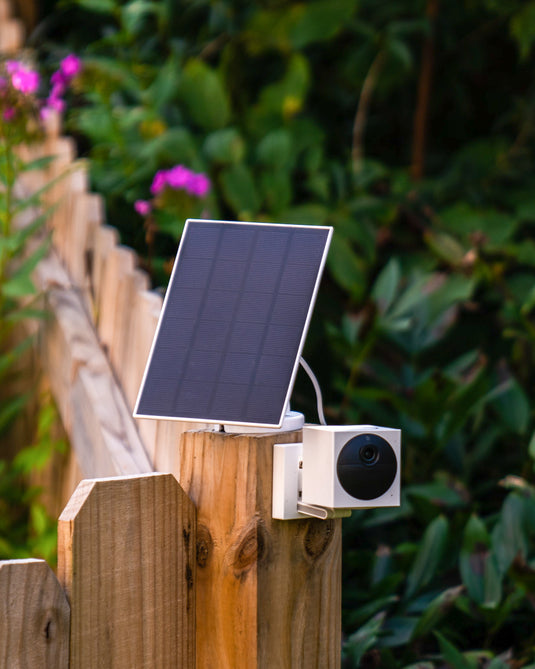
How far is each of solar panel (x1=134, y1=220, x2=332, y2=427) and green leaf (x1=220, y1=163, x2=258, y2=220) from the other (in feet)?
4.92

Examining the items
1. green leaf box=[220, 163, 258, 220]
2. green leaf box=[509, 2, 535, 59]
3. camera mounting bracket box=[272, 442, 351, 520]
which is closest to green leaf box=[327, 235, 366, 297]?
green leaf box=[220, 163, 258, 220]

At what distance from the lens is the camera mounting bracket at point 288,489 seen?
104 centimetres

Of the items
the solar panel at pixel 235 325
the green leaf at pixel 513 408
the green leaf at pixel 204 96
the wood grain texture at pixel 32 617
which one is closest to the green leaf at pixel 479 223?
the green leaf at pixel 513 408

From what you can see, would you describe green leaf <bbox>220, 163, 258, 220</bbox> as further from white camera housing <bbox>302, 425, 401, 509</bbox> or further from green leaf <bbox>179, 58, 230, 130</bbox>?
white camera housing <bbox>302, 425, 401, 509</bbox>

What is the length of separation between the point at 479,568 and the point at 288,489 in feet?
2.82

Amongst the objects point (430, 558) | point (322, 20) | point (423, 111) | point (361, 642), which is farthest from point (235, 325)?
point (423, 111)

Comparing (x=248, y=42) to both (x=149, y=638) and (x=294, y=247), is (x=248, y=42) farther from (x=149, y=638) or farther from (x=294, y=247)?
(x=149, y=638)

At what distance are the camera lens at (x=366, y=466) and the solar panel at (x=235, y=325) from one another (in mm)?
90

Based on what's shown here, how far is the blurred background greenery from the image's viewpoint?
71.6 inches

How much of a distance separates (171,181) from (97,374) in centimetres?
60

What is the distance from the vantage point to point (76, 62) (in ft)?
8.57

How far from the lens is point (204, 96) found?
2.87m

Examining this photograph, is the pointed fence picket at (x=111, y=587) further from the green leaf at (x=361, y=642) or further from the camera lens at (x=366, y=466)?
the green leaf at (x=361, y=642)

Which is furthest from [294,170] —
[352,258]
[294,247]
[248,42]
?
[294,247]
